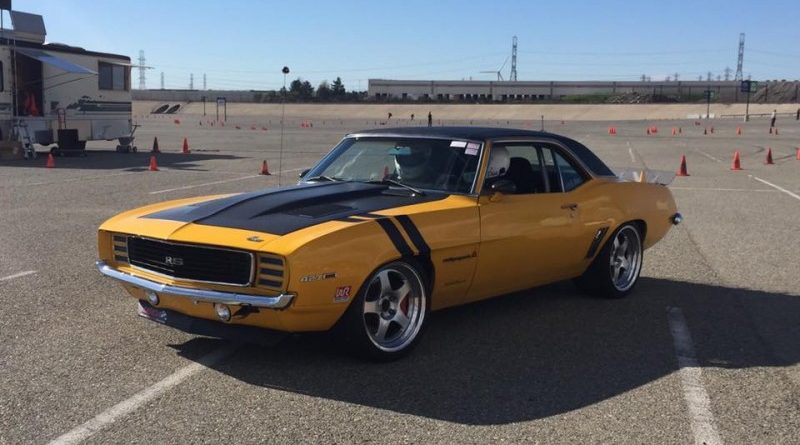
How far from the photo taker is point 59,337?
17.4 ft

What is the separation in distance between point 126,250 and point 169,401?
1228mm

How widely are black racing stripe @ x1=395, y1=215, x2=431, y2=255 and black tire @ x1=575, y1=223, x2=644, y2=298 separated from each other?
2172 mm

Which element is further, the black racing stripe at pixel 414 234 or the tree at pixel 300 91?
the tree at pixel 300 91

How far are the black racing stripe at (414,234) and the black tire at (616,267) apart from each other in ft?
7.13

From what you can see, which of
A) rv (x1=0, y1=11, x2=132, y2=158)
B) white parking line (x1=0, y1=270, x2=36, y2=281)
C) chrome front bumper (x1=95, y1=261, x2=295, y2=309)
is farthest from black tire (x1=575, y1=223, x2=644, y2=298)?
rv (x1=0, y1=11, x2=132, y2=158)

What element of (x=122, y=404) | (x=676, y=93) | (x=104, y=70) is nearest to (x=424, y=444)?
(x=122, y=404)

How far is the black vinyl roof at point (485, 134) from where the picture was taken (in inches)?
232

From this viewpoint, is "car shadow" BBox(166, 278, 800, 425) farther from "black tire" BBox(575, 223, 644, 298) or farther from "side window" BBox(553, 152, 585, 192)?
"side window" BBox(553, 152, 585, 192)

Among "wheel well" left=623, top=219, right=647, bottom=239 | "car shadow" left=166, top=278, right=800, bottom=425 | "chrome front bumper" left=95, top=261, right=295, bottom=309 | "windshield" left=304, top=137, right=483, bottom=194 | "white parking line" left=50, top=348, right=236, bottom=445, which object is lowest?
"white parking line" left=50, top=348, right=236, bottom=445

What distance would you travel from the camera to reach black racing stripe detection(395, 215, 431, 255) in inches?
189

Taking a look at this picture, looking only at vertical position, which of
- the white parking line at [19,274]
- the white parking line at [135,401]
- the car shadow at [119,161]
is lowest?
the white parking line at [135,401]

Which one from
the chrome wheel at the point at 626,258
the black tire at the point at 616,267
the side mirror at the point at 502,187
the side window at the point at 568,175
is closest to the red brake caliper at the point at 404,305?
the side mirror at the point at 502,187

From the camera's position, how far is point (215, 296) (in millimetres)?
4395

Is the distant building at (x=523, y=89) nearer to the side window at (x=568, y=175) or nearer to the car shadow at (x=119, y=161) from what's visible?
the car shadow at (x=119, y=161)
